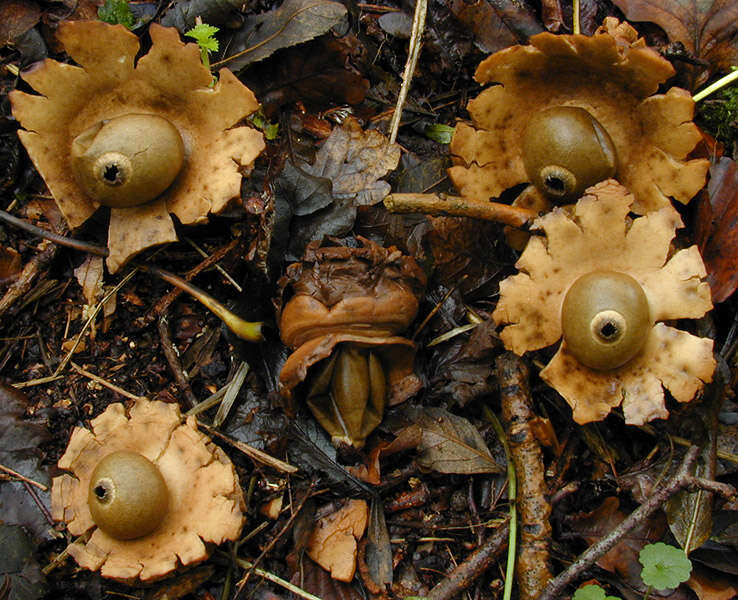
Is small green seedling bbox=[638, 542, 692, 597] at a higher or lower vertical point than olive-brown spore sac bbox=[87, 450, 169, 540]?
higher

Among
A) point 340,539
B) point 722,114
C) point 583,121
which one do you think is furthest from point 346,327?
point 722,114

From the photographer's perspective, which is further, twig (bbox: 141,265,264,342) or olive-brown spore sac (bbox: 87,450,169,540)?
twig (bbox: 141,265,264,342)

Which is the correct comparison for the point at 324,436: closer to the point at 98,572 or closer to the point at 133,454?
the point at 133,454

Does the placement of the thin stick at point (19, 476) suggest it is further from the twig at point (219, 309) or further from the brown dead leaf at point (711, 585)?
the brown dead leaf at point (711, 585)

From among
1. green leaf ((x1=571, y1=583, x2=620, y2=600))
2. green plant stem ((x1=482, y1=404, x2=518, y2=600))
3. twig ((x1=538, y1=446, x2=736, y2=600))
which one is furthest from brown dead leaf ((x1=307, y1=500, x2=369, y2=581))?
green leaf ((x1=571, y1=583, x2=620, y2=600))

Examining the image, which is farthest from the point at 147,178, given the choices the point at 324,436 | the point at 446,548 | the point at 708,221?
the point at 708,221

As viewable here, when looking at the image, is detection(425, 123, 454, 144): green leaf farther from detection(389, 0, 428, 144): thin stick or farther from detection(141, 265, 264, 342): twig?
detection(141, 265, 264, 342): twig
